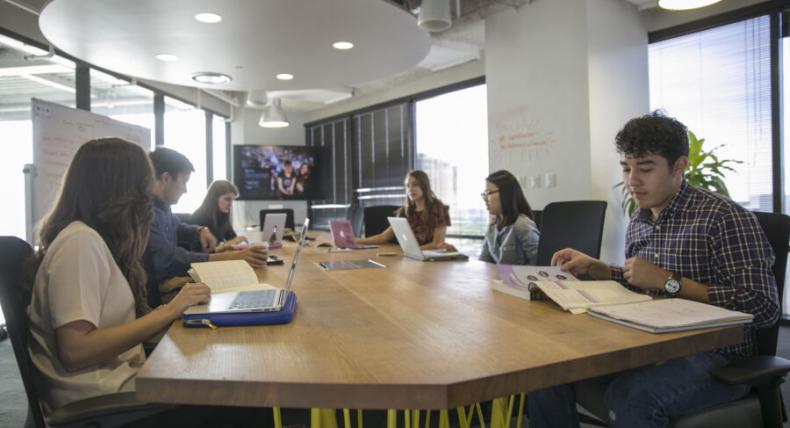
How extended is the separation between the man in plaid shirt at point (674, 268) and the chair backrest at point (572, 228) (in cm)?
57

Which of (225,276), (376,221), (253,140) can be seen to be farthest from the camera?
(253,140)

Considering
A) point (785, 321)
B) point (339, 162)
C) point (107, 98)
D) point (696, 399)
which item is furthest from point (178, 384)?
point (339, 162)

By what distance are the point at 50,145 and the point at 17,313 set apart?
3357 mm

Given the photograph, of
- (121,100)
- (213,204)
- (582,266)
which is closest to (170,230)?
(213,204)

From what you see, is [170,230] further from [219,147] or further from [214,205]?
[219,147]

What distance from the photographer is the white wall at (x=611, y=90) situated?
405 centimetres

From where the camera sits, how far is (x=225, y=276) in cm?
186

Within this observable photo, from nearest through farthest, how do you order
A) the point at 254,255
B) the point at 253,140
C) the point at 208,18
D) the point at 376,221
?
the point at 254,255, the point at 208,18, the point at 376,221, the point at 253,140

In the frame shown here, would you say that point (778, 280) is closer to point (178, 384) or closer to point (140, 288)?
point (178, 384)

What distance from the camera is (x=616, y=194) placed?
4.20 metres

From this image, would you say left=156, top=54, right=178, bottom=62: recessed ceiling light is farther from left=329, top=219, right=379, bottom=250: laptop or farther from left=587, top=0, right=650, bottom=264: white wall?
left=587, top=0, right=650, bottom=264: white wall

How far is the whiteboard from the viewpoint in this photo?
3756 millimetres

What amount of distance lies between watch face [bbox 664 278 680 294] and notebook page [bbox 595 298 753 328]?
58 mm

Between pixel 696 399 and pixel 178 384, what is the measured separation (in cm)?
121
